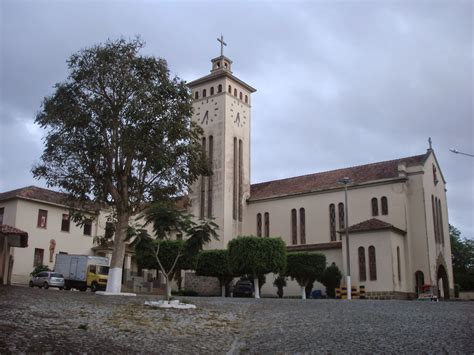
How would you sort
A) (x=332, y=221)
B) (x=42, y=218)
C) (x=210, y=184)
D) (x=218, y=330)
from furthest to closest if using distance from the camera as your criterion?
(x=210, y=184), (x=42, y=218), (x=332, y=221), (x=218, y=330)

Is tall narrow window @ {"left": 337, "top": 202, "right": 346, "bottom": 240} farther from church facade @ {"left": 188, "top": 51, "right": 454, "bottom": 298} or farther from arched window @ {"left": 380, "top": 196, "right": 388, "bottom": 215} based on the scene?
arched window @ {"left": 380, "top": 196, "right": 388, "bottom": 215}

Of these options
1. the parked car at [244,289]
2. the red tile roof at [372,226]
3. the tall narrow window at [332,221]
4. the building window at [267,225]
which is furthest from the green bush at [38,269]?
the red tile roof at [372,226]

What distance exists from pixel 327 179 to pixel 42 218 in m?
24.6

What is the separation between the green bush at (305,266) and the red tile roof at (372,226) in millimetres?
3885

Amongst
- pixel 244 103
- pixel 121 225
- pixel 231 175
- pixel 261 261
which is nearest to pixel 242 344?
pixel 121 225

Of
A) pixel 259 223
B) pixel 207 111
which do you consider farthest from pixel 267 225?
pixel 207 111

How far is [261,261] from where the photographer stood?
34.2 meters

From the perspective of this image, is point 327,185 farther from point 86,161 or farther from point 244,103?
point 86,161

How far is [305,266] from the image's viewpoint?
3728 cm

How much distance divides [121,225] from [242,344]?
54.2ft

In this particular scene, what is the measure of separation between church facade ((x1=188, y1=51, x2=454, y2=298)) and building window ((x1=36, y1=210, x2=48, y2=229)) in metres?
13.1

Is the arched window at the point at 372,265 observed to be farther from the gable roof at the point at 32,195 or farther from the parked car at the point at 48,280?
the gable roof at the point at 32,195

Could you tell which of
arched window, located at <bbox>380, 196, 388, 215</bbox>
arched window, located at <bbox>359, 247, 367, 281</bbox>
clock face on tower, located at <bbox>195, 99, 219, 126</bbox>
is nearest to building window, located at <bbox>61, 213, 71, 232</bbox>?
clock face on tower, located at <bbox>195, 99, 219, 126</bbox>

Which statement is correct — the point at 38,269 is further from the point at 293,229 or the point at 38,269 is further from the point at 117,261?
the point at 293,229
